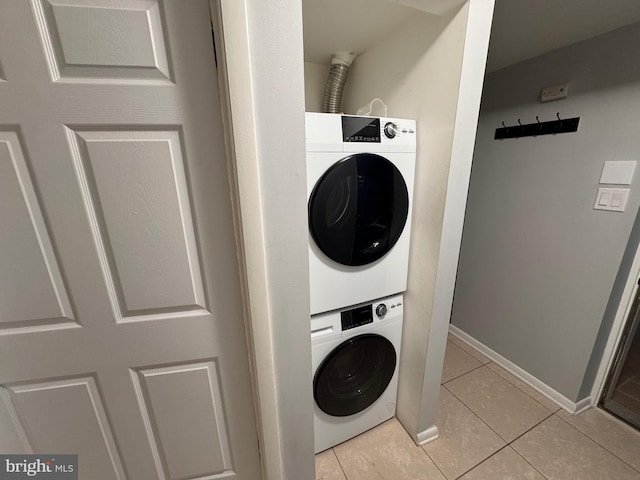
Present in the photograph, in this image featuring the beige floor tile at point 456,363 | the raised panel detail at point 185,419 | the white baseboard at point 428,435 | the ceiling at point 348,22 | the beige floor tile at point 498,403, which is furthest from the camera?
the beige floor tile at point 456,363

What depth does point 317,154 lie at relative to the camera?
3.34 ft

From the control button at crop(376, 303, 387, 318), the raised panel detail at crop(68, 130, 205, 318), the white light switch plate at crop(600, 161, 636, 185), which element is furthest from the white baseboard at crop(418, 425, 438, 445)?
the white light switch plate at crop(600, 161, 636, 185)

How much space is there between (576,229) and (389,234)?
1.26m

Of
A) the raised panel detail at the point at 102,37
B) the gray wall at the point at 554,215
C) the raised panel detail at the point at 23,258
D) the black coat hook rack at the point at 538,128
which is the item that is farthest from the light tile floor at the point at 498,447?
the raised panel detail at the point at 102,37

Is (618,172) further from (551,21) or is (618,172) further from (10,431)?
(10,431)

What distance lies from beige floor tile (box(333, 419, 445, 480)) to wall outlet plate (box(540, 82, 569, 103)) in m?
2.24

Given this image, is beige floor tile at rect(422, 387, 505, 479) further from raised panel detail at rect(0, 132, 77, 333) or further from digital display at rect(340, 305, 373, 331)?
raised panel detail at rect(0, 132, 77, 333)

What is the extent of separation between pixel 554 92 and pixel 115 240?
238cm

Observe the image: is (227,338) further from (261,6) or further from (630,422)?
(630,422)

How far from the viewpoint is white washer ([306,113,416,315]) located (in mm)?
1042

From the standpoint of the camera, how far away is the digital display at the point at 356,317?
1.25m

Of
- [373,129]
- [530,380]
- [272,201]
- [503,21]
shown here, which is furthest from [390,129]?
[530,380]

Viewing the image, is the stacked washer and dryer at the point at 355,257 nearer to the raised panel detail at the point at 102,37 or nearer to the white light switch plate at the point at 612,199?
the raised panel detail at the point at 102,37

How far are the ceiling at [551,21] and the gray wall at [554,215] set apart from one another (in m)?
0.10
